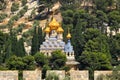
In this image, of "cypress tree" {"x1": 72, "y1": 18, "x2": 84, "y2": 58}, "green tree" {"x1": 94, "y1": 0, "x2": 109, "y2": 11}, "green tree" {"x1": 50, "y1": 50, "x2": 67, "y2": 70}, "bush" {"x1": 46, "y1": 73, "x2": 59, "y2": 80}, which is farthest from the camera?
"green tree" {"x1": 94, "y1": 0, "x2": 109, "y2": 11}

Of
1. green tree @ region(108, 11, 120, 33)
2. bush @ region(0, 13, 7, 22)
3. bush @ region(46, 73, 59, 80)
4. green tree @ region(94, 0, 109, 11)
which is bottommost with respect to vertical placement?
bush @ region(46, 73, 59, 80)

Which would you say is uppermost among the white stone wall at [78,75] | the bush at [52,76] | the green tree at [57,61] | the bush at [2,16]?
the bush at [2,16]

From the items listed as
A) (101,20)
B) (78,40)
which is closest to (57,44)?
(78,40)

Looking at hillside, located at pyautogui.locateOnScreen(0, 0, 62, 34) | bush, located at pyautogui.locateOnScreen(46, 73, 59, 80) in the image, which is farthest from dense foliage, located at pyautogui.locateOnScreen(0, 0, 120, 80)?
bush, located at pyautogui.locateOnScreen(46, 73, 59, 80)

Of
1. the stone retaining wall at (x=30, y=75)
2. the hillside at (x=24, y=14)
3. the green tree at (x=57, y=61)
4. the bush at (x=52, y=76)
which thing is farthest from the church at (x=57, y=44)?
the stone retaining wall at (x=30, y=75)

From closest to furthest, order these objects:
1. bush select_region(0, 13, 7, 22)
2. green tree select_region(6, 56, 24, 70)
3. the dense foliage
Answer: green tree select_region(6, 56, 24, 70)
the dense foliage
bush select_region(0, 13, 7, 22)

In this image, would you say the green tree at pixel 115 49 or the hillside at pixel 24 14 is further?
the hillside at pixel 24 14

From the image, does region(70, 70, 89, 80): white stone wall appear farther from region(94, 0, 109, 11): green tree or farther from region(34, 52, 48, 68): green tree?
region(94, 0, 109, 11): green tree

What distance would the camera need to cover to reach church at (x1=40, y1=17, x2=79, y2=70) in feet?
161

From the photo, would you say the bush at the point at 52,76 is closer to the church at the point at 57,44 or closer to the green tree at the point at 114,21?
the church at the point at 57,44

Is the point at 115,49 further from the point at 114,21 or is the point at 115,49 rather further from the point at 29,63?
the point at 114,21

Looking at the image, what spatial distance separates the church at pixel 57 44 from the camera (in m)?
49.2

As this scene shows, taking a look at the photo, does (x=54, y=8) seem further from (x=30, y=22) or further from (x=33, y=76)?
(x=33, y=76)

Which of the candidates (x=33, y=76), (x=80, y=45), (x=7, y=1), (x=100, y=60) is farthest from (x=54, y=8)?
(x=33, y=76)
